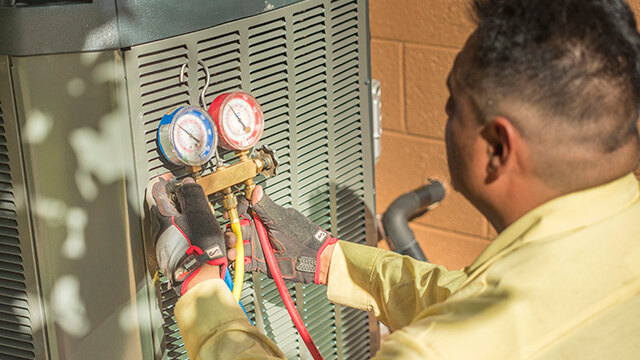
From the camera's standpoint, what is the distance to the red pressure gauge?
1.11 meters

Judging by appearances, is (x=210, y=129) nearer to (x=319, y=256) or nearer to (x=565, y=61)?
(x=319, y=256)

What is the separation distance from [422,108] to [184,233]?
47.7 inches

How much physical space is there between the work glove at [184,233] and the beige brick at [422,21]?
1.13 m

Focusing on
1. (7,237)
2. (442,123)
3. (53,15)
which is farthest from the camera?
(442,123)

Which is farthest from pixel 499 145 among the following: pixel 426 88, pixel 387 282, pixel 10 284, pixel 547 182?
pixel 426 88

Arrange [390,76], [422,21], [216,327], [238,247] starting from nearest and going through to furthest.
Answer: [216,327] < [238,247] < [422,21] < [390,76]

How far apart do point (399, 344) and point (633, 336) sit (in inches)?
11.3

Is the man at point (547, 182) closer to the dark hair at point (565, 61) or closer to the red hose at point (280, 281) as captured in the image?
the dark hair at point (565, 61)

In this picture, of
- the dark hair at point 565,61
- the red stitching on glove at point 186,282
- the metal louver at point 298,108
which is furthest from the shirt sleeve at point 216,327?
the dark hair at point 565,61

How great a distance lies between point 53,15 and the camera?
0.97 m

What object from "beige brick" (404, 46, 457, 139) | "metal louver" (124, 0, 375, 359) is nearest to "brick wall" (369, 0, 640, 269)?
"beige brick" (404, 46, 457, 139)

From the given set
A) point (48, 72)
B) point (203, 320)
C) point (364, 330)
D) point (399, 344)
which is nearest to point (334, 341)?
point (364, 330)

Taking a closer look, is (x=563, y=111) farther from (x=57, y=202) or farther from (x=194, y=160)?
(x=57, y=202)

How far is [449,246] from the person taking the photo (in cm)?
217
